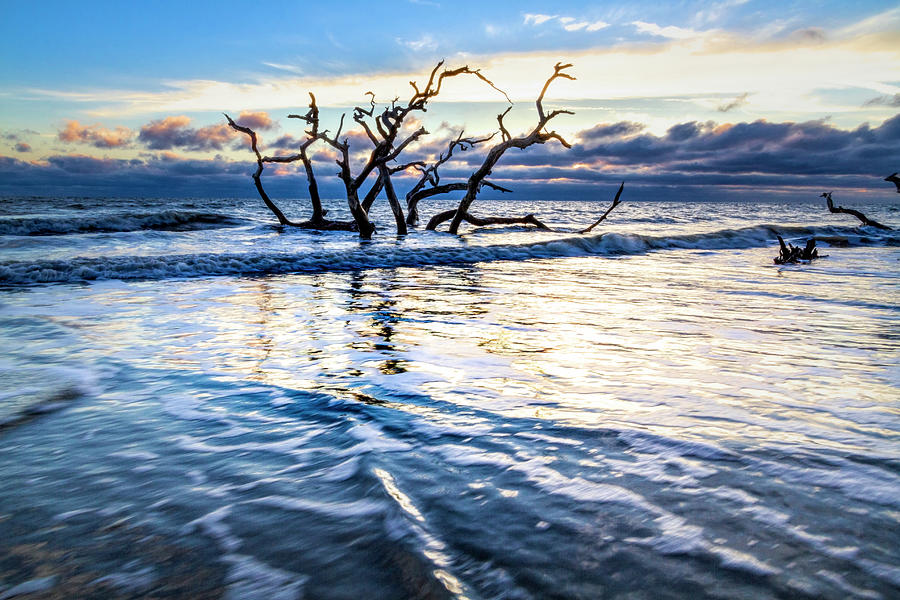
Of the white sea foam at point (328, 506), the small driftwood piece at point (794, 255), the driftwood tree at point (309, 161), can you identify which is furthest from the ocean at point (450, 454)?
the driftwood tree at point (309, 161)

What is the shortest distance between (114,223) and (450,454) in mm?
26307

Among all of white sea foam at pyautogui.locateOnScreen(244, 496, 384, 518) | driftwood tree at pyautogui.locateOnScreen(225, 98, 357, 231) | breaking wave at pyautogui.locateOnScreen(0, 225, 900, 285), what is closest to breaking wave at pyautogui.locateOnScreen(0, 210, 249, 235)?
driftwood tree at pyautogui.locateOnScreen(225, 98, 357, 231)

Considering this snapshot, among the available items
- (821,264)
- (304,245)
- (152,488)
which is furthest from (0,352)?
(821,264)

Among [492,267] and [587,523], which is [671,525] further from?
[492,267]

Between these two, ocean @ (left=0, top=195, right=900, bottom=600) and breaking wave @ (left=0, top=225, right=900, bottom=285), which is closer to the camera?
ocean @ (left=0, top=195, right=900, bottom=600)

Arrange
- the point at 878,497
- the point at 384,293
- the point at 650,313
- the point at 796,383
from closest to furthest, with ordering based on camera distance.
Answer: the point at 878,497 → the point at 796,383 → the point at 650,313 → the point at 384,293

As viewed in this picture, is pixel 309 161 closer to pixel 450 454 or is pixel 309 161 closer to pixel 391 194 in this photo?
pixel 391 194

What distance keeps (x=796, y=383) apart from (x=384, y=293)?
675 centimetres

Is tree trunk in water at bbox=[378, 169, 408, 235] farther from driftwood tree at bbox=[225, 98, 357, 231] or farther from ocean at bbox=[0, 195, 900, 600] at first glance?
ocean at bbox=[0, 195, 900, 600]

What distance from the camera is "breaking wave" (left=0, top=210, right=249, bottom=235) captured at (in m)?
21.3

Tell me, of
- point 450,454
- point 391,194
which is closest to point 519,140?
point 391,194

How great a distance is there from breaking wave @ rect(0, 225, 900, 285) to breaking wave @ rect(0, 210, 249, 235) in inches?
469

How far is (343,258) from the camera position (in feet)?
48.8

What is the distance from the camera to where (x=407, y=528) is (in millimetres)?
2131
